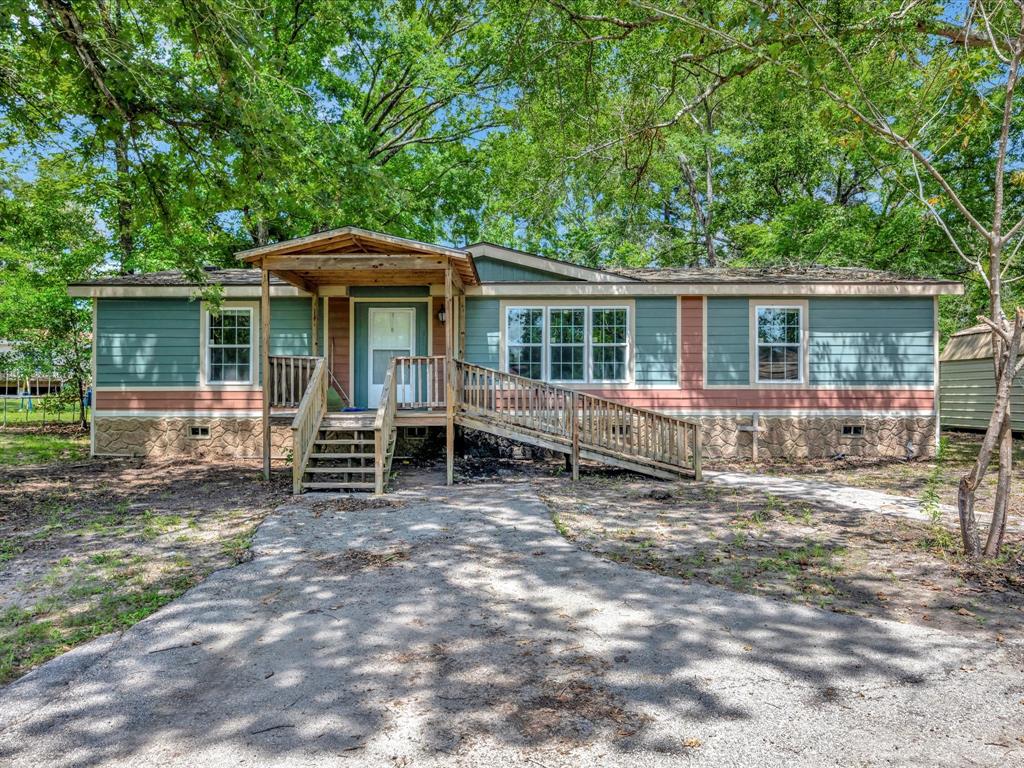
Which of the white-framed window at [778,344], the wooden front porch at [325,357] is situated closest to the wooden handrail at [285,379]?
the wooden front porch at [325,357]

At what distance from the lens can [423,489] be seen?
328 inches

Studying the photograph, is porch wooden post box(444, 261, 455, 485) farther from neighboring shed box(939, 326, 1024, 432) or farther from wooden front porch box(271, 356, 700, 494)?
neighboring shed box(939, 326, 1024, 432)

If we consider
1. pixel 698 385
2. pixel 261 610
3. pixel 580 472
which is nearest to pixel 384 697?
pixel 261 610

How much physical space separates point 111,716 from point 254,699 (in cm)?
59

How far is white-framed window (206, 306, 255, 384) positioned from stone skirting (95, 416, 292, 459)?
0.83 m

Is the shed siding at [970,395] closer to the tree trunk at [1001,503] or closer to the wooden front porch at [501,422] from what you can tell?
the wooden front porch at [501,422]

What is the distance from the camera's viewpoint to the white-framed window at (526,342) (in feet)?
38.0

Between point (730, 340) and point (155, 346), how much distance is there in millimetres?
10994

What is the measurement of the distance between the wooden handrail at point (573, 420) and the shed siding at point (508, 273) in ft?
8.78

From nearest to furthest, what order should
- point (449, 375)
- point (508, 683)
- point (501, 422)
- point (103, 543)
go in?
point (508, 683) < point (103, 543) < point (449, 375) < point (501, 422)

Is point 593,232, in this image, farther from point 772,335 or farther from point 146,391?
point 146,391

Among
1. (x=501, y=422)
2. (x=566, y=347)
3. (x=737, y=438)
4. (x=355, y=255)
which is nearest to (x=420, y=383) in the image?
(x=501, y=422)

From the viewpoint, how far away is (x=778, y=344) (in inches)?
454

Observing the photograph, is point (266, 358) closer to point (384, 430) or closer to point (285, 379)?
point (285, 379)
